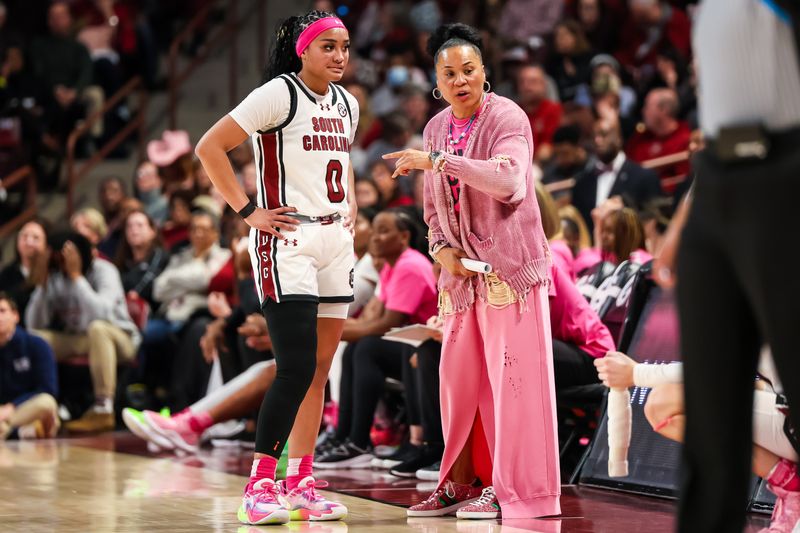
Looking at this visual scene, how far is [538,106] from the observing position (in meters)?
10.1

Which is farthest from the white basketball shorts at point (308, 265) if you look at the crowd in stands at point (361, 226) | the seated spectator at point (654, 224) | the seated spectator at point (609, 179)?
the seated spectator at point (609, 179)

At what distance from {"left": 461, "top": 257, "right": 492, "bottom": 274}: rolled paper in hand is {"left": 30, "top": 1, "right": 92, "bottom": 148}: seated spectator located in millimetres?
8219

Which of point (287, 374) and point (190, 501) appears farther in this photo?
point (190, 501)

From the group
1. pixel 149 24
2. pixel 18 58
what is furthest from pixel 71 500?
pixel 149 24

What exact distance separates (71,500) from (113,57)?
839cm

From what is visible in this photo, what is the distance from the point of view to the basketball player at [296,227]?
173 inches

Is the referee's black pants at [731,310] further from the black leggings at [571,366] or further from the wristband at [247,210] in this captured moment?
the black leggings at [571,366]

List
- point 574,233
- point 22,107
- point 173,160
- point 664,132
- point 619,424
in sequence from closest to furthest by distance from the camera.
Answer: point 619,424 → point 574,233 → point 664,132 → point 173,160 → point 22,107

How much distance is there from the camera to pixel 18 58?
11961 mm

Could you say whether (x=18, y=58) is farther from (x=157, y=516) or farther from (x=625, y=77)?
(x=157, y=516)

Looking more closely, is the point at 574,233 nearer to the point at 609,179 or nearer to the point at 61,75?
the point at 609,179

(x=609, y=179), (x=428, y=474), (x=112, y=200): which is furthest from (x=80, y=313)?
(x=428, y=474)

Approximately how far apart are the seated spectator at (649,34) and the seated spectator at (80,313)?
4.69 meters

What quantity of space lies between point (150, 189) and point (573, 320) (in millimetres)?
6269
